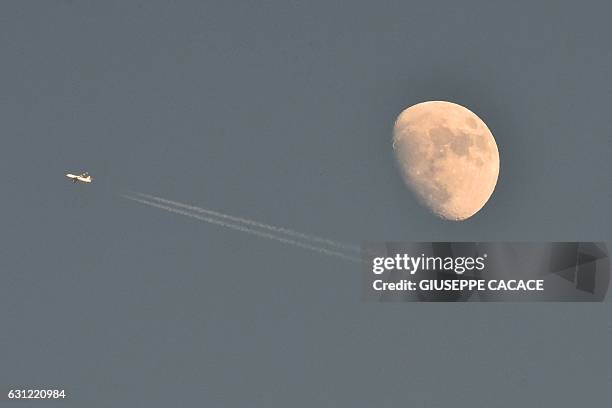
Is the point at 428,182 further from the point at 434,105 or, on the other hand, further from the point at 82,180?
the point at 82,180

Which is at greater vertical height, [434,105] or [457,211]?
[434,105]

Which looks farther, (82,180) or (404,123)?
(82,180)

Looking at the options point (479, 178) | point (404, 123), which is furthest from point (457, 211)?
point (404, 123)

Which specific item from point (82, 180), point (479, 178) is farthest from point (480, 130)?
point (82, 180)

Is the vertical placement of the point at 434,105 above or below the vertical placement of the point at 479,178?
above

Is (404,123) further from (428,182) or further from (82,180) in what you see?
(82,180)

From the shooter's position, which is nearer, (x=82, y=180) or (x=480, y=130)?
(x=480, y=130)

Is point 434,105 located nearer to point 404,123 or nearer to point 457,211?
point 404,123

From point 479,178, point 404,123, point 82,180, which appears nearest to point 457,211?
point 479,178
